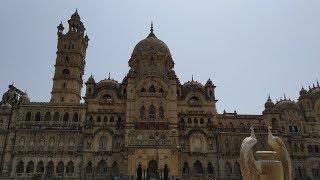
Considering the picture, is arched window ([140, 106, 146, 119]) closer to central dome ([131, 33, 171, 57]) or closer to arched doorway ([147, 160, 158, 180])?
arched doorway ([147, 160, 158, 180])

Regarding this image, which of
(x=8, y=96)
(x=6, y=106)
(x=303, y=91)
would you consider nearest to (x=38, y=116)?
(x=6, y=106)

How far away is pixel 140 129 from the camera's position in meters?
44.3

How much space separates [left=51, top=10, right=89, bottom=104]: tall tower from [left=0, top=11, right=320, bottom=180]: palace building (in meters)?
0.15

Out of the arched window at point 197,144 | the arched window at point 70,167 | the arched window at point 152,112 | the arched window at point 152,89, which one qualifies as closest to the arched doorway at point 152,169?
the arched window at point 152,112

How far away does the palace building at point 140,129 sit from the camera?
1673 inches

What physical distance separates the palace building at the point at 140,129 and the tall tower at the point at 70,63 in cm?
15

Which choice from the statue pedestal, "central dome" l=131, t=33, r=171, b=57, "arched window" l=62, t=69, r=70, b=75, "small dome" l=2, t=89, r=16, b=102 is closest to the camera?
the statue pedestal

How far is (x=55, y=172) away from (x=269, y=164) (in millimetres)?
31613

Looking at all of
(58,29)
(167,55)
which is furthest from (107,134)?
(58,29)

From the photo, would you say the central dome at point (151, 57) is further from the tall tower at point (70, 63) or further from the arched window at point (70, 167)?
the arched window at point (70, 167)

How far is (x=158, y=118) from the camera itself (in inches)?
1766

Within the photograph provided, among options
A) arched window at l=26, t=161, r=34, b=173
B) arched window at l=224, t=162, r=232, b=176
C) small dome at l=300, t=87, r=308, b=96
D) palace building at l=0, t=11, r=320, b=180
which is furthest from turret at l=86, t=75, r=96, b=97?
small dome at l=300, t=87, r=308, b=96

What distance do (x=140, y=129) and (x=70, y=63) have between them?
1623cm

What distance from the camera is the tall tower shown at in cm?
5116
